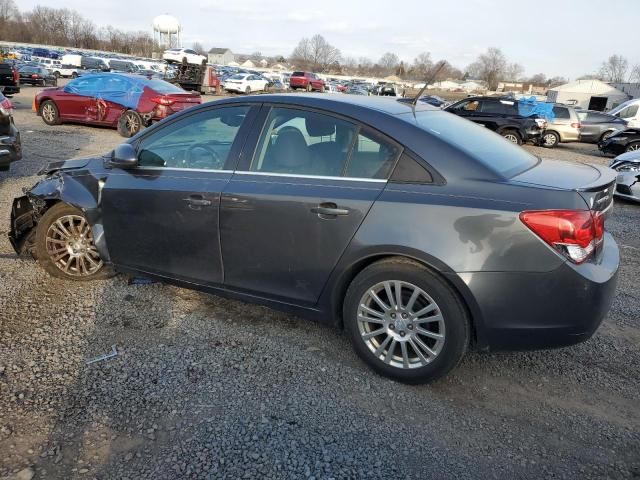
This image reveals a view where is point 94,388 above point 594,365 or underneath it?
underneath

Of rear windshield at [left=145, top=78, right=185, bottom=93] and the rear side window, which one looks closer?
rear windshield at [left=145, top=78, right=185, bottom=93]

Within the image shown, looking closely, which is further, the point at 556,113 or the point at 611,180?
the point at 556,113

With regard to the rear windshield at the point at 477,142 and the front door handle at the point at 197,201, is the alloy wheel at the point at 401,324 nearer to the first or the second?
the rear windshield at the point at 477,142

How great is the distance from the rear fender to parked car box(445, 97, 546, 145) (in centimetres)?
1478

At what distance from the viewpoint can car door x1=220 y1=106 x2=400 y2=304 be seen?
294cm

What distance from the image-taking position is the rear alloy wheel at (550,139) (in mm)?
18531

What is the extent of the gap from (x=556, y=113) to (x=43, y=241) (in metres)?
19.1

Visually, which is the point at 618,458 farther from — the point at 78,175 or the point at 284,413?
the point at 78,175

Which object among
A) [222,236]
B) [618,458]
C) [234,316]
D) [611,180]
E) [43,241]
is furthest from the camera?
[43,241]

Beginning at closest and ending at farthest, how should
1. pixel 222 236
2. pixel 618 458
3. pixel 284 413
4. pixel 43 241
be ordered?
pixel 618 458
pixel 284 413
pixel 222 236
pixel 43 241

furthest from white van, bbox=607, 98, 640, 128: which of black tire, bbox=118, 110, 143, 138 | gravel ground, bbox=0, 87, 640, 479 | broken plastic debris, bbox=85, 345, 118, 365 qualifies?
broken plastic debris, bbox=85, 345, 118, 365

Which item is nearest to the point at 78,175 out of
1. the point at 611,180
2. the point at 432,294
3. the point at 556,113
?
the point at 432,294

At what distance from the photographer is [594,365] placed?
3328 mm

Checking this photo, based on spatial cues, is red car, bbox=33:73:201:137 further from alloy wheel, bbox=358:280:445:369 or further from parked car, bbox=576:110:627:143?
parked car, bbox=576:110:627:143
